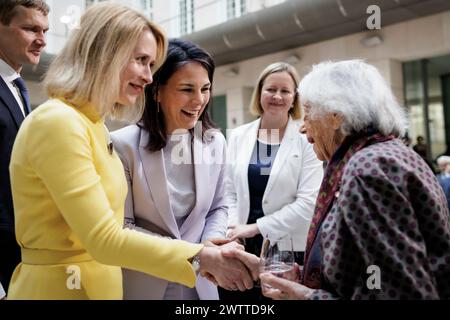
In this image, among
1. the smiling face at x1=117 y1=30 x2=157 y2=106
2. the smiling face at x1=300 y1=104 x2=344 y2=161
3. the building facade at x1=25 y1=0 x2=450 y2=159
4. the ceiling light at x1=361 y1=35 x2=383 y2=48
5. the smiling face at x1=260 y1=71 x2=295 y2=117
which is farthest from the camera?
the ceiling light at x1=361 y1=35 x2=383 y2=48

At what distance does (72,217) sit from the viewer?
0.95m

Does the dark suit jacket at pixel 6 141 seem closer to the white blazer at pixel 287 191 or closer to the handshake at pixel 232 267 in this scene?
the handshake at pixel 232 267

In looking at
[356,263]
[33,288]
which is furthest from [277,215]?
[33,288]

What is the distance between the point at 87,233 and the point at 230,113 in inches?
310

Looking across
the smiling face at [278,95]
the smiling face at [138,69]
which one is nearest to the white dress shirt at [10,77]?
the smiling face at [138,69]

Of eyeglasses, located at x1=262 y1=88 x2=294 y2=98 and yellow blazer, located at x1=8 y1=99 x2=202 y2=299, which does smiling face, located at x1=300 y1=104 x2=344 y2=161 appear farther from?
eyeglasses, located at x1=262 y1=88 x2=294 y2=98

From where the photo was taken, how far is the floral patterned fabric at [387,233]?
1012mm

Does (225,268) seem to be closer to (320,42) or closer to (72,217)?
(72,217)

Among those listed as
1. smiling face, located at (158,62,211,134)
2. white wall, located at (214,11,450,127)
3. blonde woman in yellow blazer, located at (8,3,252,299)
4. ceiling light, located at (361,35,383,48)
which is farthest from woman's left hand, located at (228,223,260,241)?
ceiling light, located at (361,35,383,48)

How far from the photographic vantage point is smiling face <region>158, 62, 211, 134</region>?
1.61 metres

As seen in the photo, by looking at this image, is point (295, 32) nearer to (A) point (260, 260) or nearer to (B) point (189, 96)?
(B) point (189, 96)

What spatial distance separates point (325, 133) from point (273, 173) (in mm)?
969

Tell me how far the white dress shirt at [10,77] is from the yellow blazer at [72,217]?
2.36ft

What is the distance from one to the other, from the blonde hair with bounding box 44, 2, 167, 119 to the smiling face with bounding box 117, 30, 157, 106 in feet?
0.09
